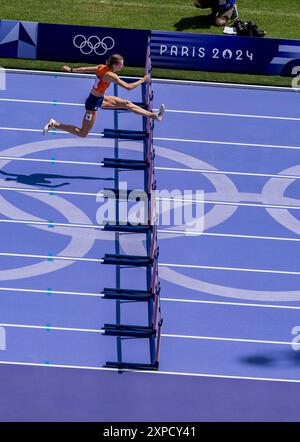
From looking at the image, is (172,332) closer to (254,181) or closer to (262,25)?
(254,181)

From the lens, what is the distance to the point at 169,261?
18047 mm

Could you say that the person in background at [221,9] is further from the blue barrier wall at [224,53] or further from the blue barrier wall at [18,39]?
the blue barrier wall at [18,39]

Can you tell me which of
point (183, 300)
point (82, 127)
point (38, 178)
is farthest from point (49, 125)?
point (183, 300)

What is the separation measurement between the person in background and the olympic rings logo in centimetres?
348

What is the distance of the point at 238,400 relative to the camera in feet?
48.1

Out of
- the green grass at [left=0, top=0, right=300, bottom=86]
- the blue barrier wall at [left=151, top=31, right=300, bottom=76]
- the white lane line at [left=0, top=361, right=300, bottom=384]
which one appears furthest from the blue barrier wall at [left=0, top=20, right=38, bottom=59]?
the white lane line at [left=0, top=361, right=300, bottom=384]

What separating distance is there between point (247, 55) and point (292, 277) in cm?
880

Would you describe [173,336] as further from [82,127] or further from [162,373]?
[82,127]

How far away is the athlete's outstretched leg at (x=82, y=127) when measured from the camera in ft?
65.7

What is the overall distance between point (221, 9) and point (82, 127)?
26.7 ft

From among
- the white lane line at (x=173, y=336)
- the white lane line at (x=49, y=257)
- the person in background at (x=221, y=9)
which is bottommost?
the white lane line at (x=173, y=336)

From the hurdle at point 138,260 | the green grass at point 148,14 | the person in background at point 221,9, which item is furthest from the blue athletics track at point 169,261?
the person in background at point 221,9

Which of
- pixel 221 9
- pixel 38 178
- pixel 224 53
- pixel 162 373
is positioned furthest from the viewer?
pixel 221 9

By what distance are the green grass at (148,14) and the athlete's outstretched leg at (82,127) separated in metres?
7.20
